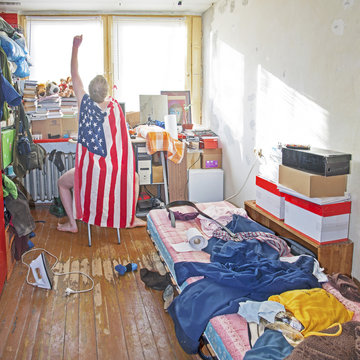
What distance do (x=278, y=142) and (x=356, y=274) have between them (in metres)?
1.25

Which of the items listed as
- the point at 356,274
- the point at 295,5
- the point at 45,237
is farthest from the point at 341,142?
the point at 45,237

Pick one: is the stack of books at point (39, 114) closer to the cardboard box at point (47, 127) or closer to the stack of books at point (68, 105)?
the cardboard box at point (47, 127)

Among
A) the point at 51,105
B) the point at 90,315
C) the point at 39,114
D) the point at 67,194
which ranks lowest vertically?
the point at 90,315

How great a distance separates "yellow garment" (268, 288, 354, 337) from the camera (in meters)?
1.63

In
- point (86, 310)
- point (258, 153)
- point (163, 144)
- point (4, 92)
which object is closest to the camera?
point (86, 310)

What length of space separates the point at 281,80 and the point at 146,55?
2426mm

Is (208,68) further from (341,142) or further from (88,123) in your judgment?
(341,142)

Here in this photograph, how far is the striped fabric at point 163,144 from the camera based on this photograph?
4152mm

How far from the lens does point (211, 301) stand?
1.85 meters

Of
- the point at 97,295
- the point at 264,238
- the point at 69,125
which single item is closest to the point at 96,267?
the point at 97,295

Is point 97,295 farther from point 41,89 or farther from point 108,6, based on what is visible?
point 108,6

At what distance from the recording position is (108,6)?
4.77 metres

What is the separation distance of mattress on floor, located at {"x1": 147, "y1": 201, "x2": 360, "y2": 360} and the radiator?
1966 mm

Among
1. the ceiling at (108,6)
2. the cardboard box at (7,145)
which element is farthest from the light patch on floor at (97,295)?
the ceiling at (108,6)
